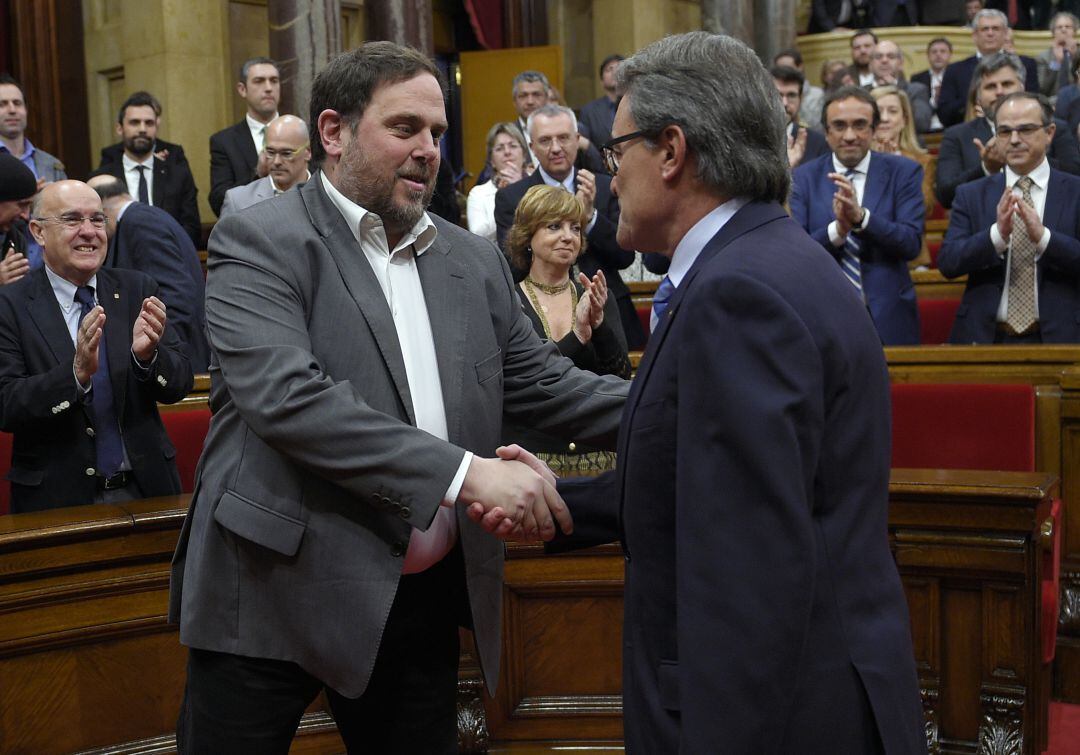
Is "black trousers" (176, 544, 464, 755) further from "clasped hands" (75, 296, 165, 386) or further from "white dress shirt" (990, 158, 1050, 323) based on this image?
"white dress shirt" (990, 158, 1050, 323)

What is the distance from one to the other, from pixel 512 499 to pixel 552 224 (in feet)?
7.16

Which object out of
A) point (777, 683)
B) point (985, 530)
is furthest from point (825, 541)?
point (985, 530)

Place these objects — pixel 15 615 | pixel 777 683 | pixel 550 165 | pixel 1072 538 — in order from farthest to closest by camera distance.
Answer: pixel 550 165 < pixel 1072 538 < pixel 15 615 < pixel 777 683

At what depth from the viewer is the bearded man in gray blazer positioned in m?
1.75

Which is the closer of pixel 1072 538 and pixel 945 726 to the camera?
pixel 945 726

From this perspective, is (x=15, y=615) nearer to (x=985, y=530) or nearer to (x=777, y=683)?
(x=777, y=683)

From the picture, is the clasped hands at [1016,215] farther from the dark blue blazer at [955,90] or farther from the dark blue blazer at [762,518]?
the dark blue blazer at [955,90]

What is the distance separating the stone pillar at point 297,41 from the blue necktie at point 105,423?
3546mm

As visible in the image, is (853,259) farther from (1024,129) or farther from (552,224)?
(552,224)

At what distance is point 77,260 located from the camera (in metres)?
3.20

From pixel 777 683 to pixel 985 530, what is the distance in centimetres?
172

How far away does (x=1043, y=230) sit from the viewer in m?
4.19

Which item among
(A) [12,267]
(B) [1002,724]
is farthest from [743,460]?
(A) [12,267]

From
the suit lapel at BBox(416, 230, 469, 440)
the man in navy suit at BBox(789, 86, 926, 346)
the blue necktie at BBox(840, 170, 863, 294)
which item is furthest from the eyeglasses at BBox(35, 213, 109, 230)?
the blue necktie at BBox(840, 170, 863, 294)
